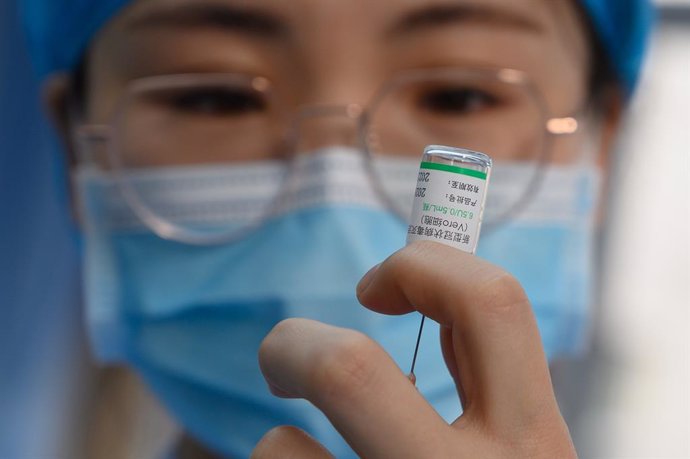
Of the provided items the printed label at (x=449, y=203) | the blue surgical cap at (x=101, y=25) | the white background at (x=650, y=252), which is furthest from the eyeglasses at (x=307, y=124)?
the white background at (x=650, y=252)

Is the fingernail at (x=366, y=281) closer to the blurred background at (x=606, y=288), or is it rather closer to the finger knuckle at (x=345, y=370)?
the finger knuckle at (x=345, y=370)

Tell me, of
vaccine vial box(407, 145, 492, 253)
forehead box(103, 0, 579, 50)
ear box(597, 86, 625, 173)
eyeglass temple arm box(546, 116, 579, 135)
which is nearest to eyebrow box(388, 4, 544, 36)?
forehead box(103, 0, 579, 50)

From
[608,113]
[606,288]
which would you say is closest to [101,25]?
[608,113]

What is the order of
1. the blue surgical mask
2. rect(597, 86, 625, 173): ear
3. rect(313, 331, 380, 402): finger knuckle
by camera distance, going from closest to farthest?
rect(313, 331, 380, 402): finger knuckle < the blue surgical mask < rect(597, 86, 625, 173): ear

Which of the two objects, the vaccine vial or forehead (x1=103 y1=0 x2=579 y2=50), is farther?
forehead (x1=103 y1=0 x2=579 y2=50)

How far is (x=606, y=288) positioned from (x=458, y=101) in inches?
38.3

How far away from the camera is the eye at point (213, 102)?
90 centimetres

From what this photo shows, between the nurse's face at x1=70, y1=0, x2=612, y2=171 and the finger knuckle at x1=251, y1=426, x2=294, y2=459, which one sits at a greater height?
the nurse's face at x1=70, y1=0, x2=612, y2=171

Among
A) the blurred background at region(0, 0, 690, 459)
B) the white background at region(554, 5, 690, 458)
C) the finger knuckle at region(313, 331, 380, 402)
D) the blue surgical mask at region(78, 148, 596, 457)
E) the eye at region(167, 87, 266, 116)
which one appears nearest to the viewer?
the finger knuckle at region(313, 331, 380, 402)

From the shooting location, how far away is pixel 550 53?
0.91m

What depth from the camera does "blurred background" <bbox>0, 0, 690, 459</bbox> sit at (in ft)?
4.91

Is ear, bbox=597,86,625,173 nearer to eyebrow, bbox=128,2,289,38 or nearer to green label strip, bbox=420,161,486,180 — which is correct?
eyebrow, bbox=128,2,289,38

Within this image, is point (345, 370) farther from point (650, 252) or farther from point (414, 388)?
point (650, 252)

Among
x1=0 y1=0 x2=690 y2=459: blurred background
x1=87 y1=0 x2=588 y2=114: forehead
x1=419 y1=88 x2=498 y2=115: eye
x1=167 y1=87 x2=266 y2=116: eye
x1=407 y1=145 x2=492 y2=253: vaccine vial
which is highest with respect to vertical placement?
x1=87 y1=0 x2=588 y2=114: forehead
